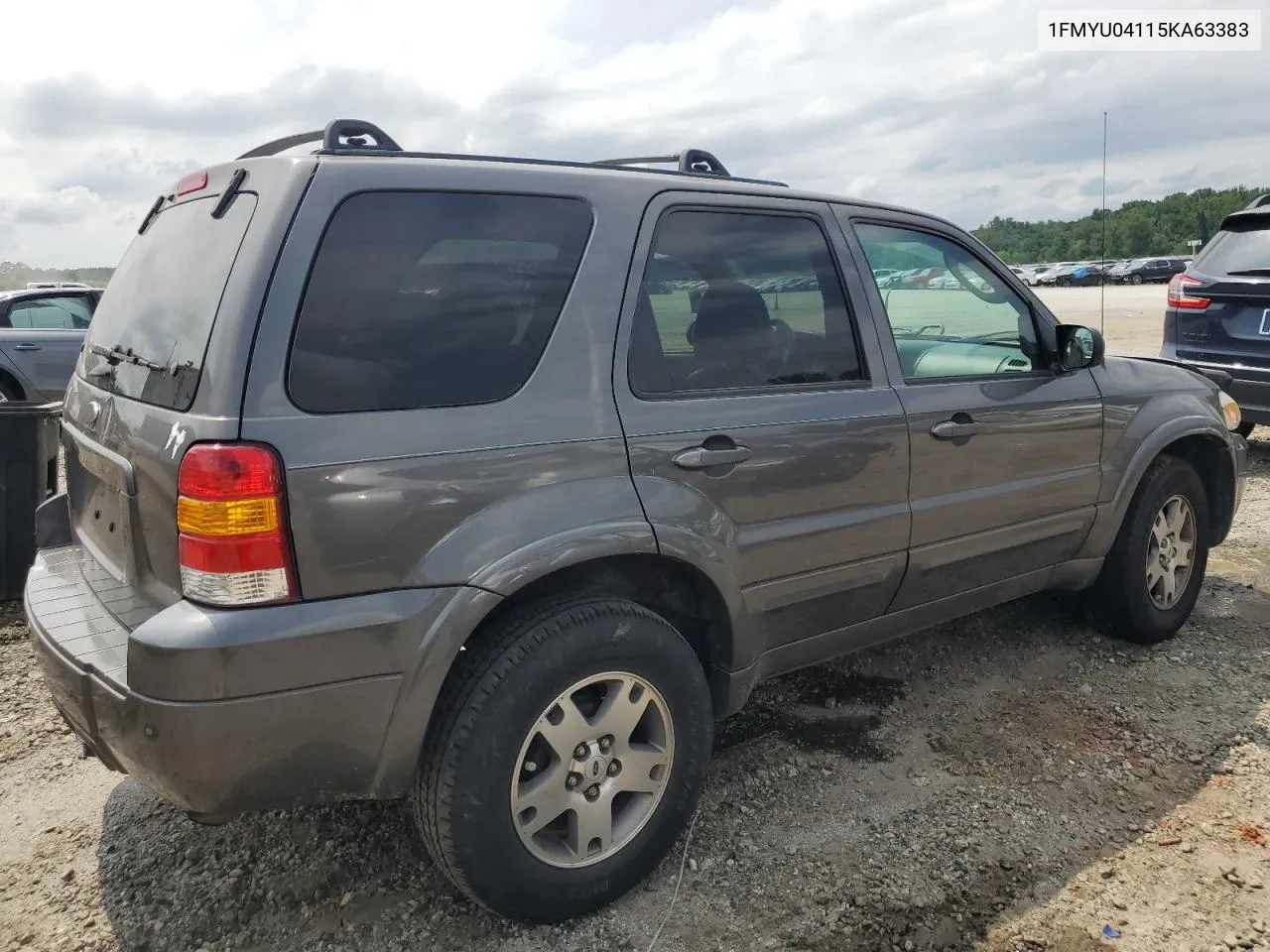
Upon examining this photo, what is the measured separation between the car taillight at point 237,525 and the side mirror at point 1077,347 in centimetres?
283

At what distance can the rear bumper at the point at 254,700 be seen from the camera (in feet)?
6.27

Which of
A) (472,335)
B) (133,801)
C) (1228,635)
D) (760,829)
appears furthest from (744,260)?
(1228,635)

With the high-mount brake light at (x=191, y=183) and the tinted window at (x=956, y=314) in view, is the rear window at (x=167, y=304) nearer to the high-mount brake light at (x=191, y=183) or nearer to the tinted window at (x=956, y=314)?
the high-mount brake light at (x=191, y=183)

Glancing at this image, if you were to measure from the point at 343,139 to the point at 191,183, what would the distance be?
0.50 metres

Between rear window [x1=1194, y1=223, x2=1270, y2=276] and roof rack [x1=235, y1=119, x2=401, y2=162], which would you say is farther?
rear window [x1=1194, y1=223, x2=1270, y2=276]

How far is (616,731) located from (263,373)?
1204 mm

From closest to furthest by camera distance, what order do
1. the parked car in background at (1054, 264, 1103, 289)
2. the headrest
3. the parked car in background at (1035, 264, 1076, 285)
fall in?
1. the headrest
2. the parked car in background at (1054, 264, 1103, 289)
3. the parked car in background at (1035, 264, 1076, 285)

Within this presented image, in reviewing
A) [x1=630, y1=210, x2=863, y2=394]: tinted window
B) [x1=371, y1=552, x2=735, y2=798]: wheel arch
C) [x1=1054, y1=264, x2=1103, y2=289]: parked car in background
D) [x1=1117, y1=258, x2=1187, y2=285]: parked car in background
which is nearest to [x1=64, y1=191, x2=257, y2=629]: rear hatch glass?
[x1=371, y1=552, x2=735, y2=798]: wheel arch

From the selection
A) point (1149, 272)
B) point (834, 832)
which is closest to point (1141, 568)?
point (834, 832)

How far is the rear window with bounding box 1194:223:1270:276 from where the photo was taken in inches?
257

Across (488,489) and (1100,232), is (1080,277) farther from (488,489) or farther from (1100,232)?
(488,489)

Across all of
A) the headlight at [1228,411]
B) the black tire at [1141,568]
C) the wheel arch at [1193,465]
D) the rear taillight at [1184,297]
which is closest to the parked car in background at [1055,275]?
the rear taillight at [1184,297]

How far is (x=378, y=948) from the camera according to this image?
233cm

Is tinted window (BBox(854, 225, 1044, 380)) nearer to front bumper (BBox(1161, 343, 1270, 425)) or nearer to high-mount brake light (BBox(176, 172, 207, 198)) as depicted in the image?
high-mount brake light (BBox(176, 172, 207, 198))
